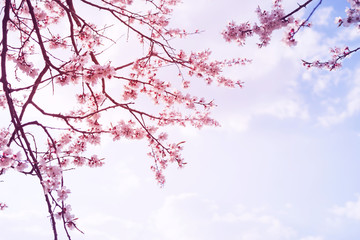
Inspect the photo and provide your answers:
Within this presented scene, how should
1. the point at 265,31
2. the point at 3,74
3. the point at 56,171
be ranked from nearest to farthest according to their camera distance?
the point at 3,74, the point at 56,171, the point at 265,31

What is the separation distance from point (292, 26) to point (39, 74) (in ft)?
13.8

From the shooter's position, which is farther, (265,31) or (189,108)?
(189,108)

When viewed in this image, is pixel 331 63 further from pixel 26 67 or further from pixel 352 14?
pixel 26 67

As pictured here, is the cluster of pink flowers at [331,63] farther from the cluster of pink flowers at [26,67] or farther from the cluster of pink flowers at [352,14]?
the cluster of pink flowers at [26,67]

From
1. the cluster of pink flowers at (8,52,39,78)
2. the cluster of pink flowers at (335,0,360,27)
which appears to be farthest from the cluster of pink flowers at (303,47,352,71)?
the cluster of pink flowers at (8,52,39,78)

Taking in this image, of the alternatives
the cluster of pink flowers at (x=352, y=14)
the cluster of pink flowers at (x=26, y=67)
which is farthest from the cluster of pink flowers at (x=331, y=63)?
the cluster of pink flowers at (x=26, y=67)

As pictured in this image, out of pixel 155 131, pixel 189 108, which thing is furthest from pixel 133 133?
pixel 189 108

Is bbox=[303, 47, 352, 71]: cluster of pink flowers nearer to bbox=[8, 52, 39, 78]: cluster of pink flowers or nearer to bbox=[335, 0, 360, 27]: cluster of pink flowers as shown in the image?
bbox=[335, 0, 360, 27]: cluster of pink flowers

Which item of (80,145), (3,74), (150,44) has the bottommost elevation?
(3,74)

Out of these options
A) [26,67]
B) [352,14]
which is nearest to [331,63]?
[352,14]

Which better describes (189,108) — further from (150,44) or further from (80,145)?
(80,145)

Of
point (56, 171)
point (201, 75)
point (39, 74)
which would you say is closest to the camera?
point (56, 171)

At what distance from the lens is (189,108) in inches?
294

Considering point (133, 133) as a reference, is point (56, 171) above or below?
below
